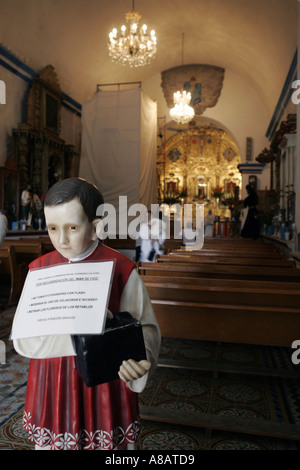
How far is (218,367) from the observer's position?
2.96m

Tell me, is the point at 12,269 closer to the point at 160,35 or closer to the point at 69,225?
the point at 69,225

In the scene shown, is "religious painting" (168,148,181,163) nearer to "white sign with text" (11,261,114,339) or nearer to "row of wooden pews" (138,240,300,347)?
"row of wooden pews" (138,240,300,347)

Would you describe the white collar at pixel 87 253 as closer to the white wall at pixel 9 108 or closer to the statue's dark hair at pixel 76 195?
the statue's dark hair at pixel 76 195

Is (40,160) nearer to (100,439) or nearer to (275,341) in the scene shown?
(275,341)

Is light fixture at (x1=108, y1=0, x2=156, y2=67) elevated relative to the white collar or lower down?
elevated

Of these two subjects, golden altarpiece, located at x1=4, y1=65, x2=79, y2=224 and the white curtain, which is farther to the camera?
the white curtain

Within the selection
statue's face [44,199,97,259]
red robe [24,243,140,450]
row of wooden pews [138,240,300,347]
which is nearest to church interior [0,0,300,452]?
row of wooden pews [138,240,300,347]

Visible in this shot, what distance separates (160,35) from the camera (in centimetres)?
1235

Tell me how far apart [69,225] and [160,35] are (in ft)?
42.6

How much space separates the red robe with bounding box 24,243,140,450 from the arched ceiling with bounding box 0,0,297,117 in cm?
852

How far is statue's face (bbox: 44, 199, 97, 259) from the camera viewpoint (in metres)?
1.17

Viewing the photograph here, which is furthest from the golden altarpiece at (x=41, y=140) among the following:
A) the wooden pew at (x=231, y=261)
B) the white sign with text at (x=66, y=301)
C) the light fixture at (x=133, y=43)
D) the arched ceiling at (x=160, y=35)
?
the white sign with text at (x=66, y=301)

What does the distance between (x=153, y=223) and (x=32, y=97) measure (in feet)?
14.5

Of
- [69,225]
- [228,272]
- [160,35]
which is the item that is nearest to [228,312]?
[228,272]
